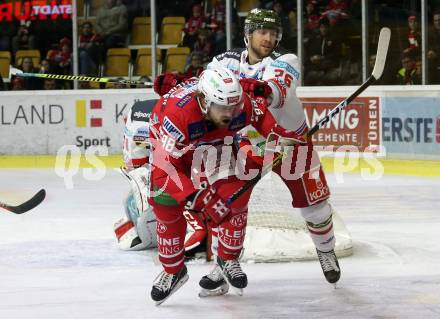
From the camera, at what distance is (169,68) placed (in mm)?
12633

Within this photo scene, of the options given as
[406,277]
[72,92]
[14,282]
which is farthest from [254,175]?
[72,92]

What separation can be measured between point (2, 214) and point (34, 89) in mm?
4866

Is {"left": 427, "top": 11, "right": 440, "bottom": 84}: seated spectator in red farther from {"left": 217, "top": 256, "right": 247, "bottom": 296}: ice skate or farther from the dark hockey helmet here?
{"left": 217, "top": 256, "right": 247, "bottom": 296}: ice skate

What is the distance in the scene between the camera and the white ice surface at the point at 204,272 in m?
4.67

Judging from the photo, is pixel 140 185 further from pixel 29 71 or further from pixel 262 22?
pixel 29 71

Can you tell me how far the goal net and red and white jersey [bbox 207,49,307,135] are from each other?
781mm

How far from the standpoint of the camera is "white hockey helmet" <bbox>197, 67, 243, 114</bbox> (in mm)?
4527

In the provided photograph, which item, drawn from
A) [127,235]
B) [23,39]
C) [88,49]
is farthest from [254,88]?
[23,39]

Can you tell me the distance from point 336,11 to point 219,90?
760 cm

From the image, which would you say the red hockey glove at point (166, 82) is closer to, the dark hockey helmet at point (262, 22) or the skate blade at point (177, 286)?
the dark hockey helmet at point (262, 22)

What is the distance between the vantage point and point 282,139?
5156 millimetres

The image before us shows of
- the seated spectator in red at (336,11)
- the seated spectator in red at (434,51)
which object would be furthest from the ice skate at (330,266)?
the seated spectator in red at (336,11)

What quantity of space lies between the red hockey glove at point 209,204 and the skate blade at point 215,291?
0.46 m

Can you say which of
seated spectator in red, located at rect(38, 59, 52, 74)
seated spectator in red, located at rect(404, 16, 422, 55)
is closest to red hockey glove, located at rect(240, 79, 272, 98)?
seated spectator in red, located at rect(404, 16, 422, 55)
